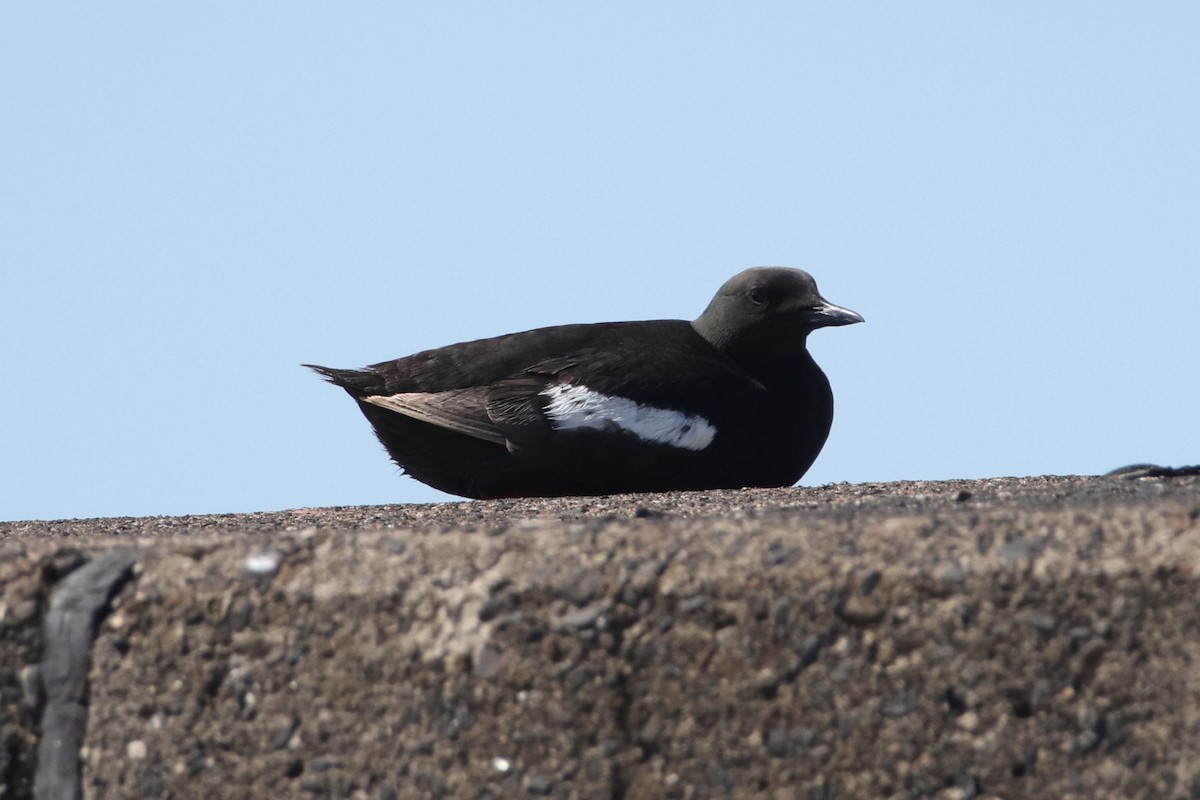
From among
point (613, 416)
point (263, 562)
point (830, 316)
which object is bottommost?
point (263, 562)

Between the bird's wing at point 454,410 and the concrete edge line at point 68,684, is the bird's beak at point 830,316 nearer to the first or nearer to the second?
the bird's wing at point 454,410

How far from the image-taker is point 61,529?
457 centimetres

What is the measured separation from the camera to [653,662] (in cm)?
257

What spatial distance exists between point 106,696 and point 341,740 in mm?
484

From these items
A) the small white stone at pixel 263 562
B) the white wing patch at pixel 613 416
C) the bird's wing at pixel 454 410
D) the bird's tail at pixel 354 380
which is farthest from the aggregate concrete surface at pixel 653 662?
the bird's tail at pixel 354 380

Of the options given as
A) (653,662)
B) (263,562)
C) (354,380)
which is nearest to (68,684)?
(263,562)

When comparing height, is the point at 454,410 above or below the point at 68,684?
above

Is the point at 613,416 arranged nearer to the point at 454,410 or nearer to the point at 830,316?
the point at 454,410

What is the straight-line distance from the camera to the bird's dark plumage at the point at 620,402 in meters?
6.49

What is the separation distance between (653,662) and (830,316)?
4.75 metres

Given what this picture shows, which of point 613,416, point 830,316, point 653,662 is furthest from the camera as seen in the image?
point 830,316

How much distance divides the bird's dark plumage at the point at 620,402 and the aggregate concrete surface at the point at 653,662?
3.62 m

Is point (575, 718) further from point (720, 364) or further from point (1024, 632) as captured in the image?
point (720, 364)

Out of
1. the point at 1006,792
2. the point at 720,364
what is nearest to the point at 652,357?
the point at 720,364
